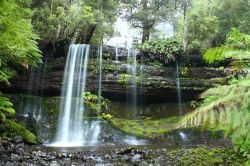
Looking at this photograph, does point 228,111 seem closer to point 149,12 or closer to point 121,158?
point 121,158

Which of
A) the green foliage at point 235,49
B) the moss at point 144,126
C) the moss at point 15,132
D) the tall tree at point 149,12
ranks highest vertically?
the tall tree at point 149,12

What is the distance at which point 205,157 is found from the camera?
27.8 feet

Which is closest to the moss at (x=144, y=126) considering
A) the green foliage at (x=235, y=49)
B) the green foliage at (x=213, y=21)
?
the green foliage at (x=213, y=21)

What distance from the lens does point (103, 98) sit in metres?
16.8

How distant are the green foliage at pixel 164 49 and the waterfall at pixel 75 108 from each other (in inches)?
117

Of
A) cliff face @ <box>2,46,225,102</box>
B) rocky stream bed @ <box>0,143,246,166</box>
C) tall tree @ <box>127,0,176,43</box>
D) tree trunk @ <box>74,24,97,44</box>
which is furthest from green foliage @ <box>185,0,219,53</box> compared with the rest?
rocky stream bed @ <box>0,143,246,166</box>

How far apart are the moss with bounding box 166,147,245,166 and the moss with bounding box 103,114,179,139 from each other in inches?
167

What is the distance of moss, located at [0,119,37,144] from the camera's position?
11.1 m

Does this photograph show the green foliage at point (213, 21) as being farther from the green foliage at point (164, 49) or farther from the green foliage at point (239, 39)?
the green foliage at point (239, 39)

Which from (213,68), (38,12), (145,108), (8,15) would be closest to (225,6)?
(213,68)

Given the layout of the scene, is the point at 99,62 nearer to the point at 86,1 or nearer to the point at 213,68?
the point at 86,1

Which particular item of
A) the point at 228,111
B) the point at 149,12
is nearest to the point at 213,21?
the point at 149,12

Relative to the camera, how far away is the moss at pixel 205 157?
777 centimetres

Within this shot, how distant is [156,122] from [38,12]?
8479mm
